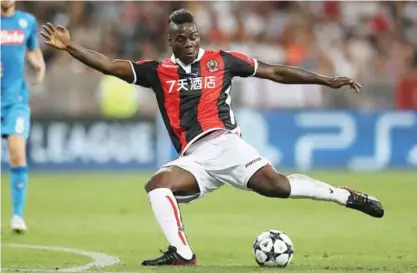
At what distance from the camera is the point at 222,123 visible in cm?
855

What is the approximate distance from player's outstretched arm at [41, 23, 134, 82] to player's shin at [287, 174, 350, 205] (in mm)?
1546

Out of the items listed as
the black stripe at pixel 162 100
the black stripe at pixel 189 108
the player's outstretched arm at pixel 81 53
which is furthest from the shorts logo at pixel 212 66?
the player's outstretched arm at pixel 81 53

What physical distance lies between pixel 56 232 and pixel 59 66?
8.82 m

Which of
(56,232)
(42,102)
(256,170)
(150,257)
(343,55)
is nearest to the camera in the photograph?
(256,170)

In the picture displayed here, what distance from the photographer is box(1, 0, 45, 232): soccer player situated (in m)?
11.1

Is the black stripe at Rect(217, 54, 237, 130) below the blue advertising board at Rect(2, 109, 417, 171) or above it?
above

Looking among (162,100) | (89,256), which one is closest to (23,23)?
(162,100)

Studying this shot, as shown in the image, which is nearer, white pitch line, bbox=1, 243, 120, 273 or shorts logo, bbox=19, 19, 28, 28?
white pitch line, bbox=1, 243, 120, 273

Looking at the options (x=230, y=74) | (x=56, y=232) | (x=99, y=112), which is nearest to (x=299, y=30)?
(x=99, y=112)

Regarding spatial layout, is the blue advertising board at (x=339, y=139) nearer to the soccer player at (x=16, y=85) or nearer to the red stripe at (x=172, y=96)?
the soccer player at (x=16, y=85)

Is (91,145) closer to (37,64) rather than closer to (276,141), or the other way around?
(276,141)

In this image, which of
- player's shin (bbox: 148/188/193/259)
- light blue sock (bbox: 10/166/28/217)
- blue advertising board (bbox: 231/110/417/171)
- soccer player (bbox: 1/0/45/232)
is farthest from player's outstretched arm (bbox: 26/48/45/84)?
blue advertising board (bbox: 231/110/417/171)

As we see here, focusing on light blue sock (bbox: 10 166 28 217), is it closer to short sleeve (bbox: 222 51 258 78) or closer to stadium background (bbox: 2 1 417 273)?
stadium background (bbox: 2 1 417 273)

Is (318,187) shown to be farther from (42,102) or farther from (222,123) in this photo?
(42,102)
